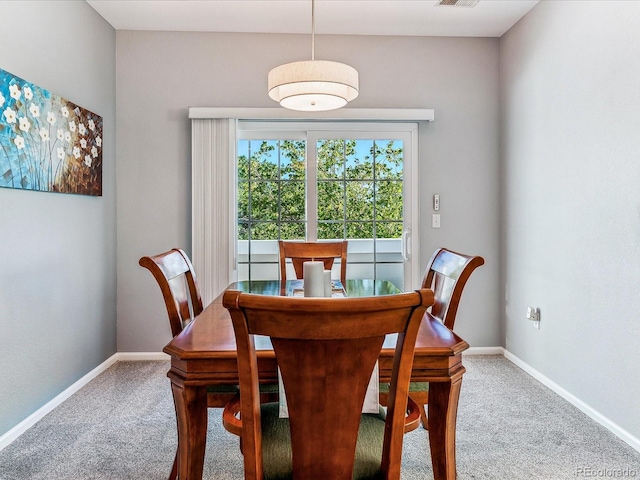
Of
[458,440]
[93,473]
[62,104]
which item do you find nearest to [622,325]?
[458,440]

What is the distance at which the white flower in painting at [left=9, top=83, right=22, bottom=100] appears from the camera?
2.27 m

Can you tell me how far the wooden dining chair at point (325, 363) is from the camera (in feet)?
2.93

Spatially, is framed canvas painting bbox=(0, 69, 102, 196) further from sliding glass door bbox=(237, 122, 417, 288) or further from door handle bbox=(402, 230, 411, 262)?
door handle bbox=(402, 230, 411, 262)

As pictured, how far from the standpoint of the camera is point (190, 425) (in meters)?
1.35

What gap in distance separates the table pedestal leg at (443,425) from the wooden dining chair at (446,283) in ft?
0.57

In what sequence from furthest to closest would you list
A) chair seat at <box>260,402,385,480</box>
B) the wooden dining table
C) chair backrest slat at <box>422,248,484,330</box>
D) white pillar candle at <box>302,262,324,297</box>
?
white pillar candle at <box>302,262,324,297</box> → chair backrest slat at <box>422,248,484,330</box> → the wooden dining table → chair seat at <box>260,402,385,480</box>

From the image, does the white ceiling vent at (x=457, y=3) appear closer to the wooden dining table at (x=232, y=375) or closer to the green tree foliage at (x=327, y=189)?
the green tree foliage at (x=327, y=189)

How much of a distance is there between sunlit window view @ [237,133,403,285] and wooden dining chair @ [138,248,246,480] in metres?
1.60

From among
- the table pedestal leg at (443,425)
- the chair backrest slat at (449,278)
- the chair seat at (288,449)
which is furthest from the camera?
the chair backrest slat at (449,278)

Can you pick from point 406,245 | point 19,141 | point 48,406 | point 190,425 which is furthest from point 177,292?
point 406,245

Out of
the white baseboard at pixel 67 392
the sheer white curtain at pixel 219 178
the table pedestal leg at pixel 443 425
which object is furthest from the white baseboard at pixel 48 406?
the table pedestal leg at pixel 443 425

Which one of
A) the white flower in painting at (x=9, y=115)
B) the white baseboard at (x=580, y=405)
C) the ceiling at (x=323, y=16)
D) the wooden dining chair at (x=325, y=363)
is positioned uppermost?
the ceiling at (x=323, y=16)

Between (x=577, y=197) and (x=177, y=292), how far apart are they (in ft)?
7.64

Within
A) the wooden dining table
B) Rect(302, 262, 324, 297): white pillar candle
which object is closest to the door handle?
Rect(302, 262, 324, 297): white pillar candle
